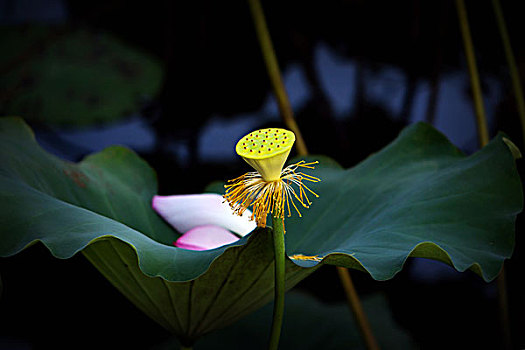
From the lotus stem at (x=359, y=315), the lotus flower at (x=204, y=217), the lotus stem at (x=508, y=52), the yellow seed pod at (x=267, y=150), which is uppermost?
the yellow seed pod at (x=267, y=150)

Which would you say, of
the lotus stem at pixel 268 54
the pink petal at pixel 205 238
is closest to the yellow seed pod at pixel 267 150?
the pink petal at pixel 205 238

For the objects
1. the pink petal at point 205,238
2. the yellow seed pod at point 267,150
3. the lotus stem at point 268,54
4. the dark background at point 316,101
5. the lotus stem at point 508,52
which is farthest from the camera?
the dark background at point 316,101

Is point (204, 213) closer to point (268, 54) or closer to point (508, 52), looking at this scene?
point (268, 54)

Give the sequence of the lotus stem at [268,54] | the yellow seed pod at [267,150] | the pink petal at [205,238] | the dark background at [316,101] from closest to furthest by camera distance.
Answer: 1. the yellow seed pod at [267,150]
2. the pink petal at [205,238]
3. the lotus stem at [268,54]
4. the dark background at [316,101]

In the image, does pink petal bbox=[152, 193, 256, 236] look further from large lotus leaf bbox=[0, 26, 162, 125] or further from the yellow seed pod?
large lotus leaf bbox=[0, 26, 162, 125]

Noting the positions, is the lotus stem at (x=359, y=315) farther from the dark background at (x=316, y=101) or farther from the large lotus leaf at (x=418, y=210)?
the dark background at (x=316, y=101)

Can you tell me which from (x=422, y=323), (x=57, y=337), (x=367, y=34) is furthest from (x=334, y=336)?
(x=367, y=34)

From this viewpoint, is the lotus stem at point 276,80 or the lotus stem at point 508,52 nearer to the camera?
the lotus stem at point 276,80
